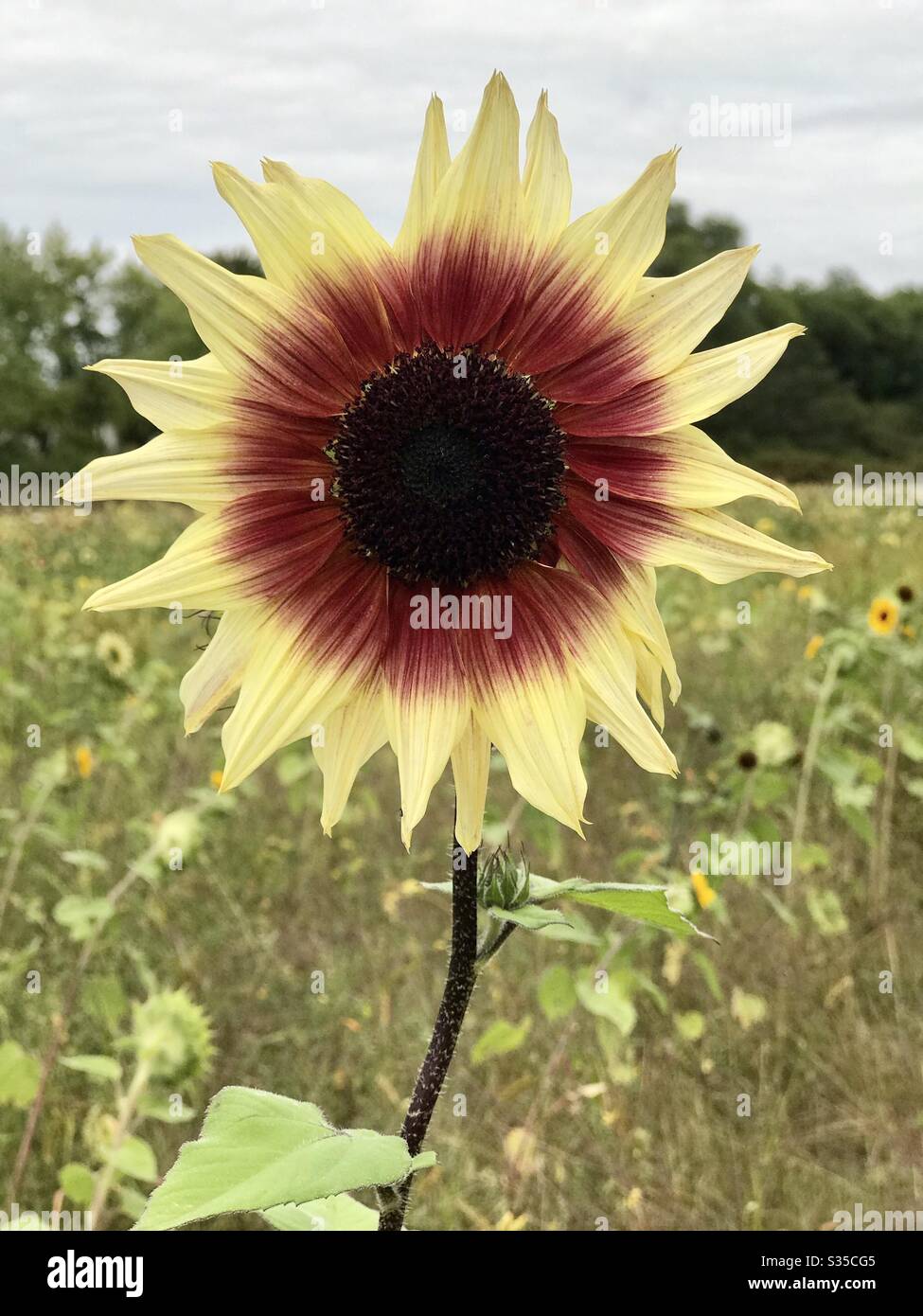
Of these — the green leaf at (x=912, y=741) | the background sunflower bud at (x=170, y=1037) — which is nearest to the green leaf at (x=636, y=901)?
the background sunflower bud at (x=170, y=1037)

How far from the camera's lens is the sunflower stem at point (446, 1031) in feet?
3.06

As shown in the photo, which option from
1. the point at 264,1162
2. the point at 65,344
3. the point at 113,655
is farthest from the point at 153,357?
the point at 264,1162

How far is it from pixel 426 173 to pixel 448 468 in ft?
0.81

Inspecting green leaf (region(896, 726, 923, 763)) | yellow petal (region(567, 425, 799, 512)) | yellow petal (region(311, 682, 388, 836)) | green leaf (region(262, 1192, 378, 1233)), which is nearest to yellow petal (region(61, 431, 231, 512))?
yellow petal (region(311, 682, 388, 836))

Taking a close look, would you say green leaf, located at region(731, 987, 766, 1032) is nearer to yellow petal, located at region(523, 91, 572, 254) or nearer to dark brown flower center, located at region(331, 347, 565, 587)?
dark brown flower center, located at region(331, 347, 565, 587)

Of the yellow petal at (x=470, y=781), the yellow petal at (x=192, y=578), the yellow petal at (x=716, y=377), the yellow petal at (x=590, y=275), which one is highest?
the yellow petal at (x=590, y=275)

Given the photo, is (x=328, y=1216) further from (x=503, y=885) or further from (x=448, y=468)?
(x=448, y=468)

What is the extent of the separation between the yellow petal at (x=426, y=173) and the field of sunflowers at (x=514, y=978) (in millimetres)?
710

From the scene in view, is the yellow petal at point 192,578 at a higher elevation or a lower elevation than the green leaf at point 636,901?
higher

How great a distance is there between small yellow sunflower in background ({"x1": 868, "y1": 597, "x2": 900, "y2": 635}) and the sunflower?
2.90m

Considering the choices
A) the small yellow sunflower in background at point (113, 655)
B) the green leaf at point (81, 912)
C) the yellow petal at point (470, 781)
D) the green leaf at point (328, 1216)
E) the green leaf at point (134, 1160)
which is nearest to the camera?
the yellow petal at point (470, 781)

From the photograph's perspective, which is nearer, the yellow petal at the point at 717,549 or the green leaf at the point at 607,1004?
the yellow petal at the point at 717,549

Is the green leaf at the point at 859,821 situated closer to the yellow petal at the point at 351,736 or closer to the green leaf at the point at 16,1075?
the green leaf at the point at 16,1075

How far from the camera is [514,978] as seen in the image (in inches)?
121
